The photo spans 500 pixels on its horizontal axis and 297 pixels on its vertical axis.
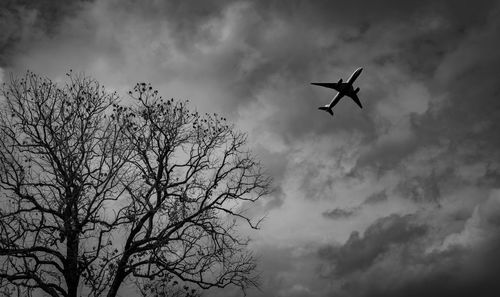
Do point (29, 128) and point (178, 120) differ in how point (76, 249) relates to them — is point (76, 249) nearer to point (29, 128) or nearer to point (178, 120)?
point (29, 128)

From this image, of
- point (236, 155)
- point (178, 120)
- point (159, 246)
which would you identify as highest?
point (178, 120)

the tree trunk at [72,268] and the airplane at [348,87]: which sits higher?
the airplane at [348,87]

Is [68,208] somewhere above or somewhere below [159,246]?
above

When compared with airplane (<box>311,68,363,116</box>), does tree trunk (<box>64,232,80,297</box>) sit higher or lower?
lower

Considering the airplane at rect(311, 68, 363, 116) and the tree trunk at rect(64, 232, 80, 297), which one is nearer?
the tree trunk at rect(64, 232, 80, 297)

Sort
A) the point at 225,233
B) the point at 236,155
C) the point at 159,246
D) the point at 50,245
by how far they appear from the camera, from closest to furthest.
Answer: the point at 50,245, the point at 159,246, the point at 225,233, the point at 236,155

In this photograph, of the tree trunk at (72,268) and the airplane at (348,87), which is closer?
the tree trunk at (72,268)

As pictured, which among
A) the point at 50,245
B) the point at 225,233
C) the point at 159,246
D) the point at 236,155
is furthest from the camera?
the point at 236,155

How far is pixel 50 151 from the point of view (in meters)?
13.6

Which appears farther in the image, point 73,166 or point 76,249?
point 73,166

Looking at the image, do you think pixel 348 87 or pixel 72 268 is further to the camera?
pixel 348 87

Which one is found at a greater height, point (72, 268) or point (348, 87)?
point (348, 87)

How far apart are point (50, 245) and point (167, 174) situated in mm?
4726

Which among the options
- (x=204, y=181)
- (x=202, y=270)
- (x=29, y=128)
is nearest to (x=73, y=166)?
(x=29, y=128)
